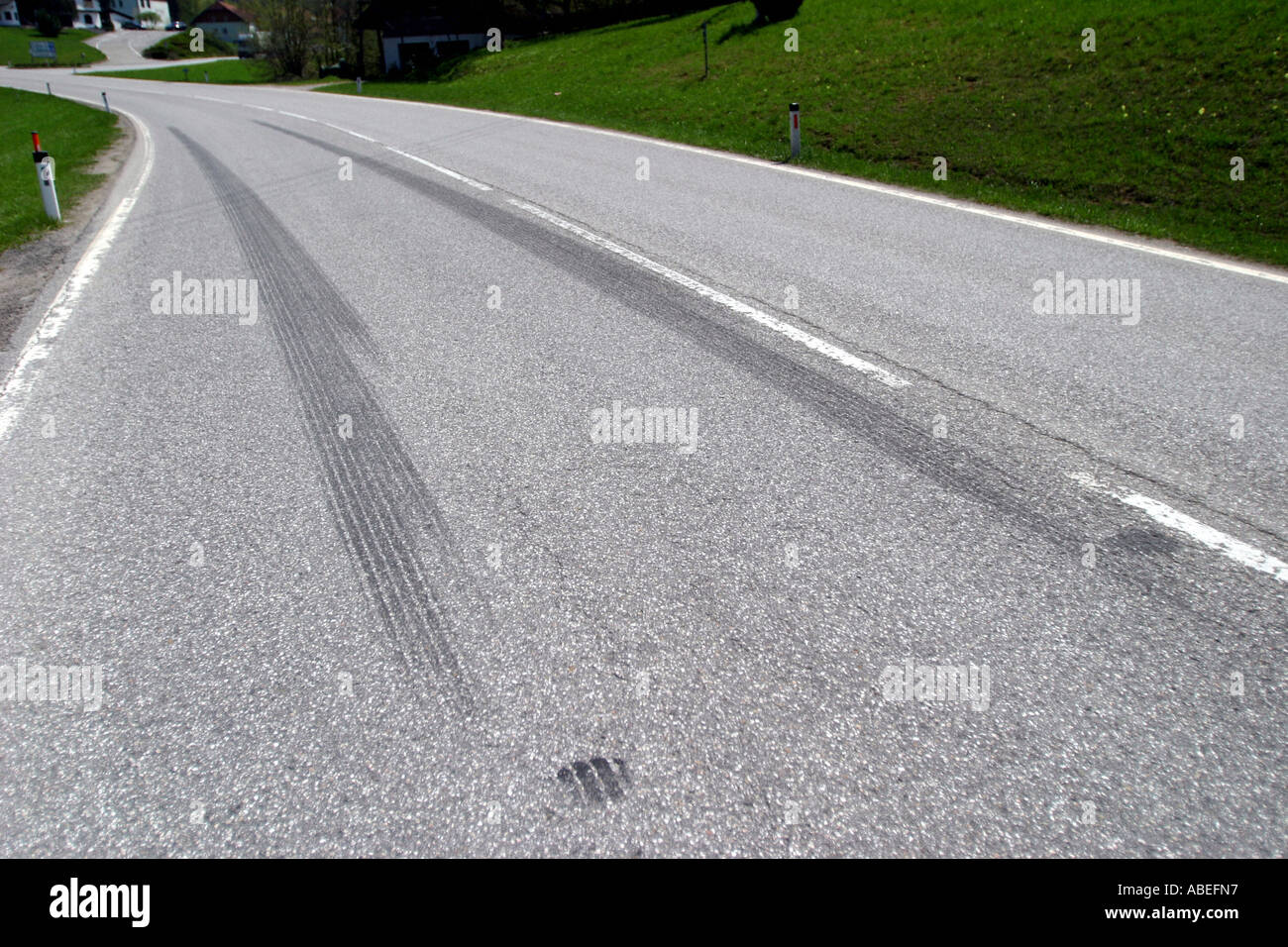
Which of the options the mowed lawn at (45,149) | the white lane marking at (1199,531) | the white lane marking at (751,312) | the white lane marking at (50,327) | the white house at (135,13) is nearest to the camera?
the white lane marking at (1199,531)

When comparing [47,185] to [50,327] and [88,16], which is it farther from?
[88,16]

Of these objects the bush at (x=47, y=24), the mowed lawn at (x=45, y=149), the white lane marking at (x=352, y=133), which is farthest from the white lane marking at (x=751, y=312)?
the bush at (x=47, y=24)

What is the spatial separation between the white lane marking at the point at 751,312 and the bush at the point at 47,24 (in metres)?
110

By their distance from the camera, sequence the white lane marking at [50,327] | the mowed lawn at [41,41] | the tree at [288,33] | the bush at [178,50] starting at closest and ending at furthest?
1. the white lane marking at [50,327]
2. the tree at [288,33]
3. the mowed lawn at [41,41]
4. the bush at [178,50]

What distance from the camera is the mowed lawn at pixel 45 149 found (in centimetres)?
1109

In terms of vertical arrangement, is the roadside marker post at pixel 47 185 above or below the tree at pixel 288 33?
below

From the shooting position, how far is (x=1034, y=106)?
13453mm

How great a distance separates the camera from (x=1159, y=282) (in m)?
6.89

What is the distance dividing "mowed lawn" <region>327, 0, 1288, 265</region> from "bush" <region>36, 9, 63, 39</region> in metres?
94.8

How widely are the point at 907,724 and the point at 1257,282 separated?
6.52 meters

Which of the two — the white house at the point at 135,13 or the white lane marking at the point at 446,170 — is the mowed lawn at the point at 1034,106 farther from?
the white house at the point at 135,13

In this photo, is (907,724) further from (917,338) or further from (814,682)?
(917,338)

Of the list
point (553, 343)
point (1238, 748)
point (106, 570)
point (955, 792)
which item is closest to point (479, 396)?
point (553, 343)

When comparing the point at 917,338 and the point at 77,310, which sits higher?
the point at 77,310
